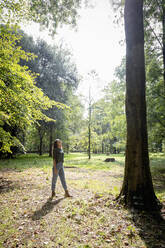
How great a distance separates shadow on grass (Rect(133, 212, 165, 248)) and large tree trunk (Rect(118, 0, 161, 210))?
14.5 inches

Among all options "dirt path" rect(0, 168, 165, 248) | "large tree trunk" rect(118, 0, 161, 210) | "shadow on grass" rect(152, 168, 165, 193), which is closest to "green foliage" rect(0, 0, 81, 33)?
"large tree trunk" rect(118, 0, 161, 210)

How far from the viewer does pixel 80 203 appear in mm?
4777

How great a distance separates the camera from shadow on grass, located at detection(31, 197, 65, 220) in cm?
393

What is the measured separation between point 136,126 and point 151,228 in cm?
260

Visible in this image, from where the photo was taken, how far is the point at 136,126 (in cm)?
446

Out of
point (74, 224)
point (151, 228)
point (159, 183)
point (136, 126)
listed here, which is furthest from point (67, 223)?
point (159, 183)

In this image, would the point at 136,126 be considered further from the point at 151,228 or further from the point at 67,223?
the point at 67,223

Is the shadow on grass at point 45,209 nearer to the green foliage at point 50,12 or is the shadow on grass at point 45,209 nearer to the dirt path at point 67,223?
the dirt path at point 67,223

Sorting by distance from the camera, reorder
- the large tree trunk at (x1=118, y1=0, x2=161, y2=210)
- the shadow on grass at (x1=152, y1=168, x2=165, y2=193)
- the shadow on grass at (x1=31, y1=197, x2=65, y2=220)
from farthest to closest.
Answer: the shadow on grass at (x1=152, y1=168, x2=165, y2=193)
the large tree trunk at (x1=118, y1=0, x2=161, y2=210)
the shadow on grass at (x1=31, y1=197, x2=65, y2=220)

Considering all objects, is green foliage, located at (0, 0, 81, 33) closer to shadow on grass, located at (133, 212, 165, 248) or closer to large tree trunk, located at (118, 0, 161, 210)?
large tree trunk, located at (118, 0, 161, 210)

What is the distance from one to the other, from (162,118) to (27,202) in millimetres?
11037

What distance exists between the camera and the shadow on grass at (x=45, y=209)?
393 centimetres

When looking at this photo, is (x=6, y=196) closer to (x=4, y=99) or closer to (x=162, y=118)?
(x=4, y=99)

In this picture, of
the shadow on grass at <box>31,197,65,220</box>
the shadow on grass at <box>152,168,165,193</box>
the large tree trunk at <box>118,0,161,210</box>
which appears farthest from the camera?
the shadow on grass at <box>152,168,165,193</box>
